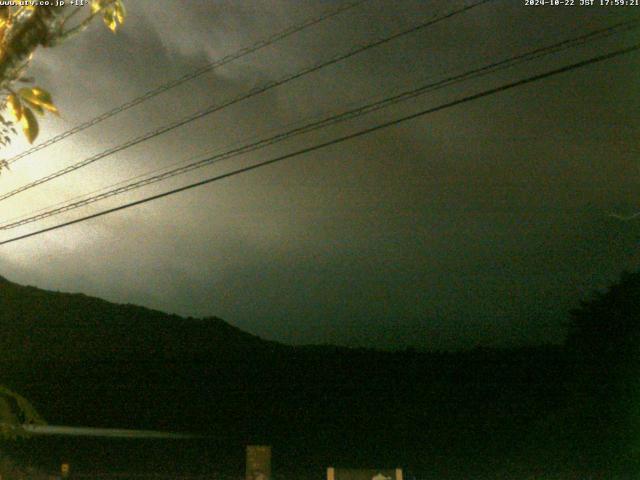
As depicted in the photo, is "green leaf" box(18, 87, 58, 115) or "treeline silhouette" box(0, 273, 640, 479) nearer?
"green leaf" box(18, 87, 58, 115)

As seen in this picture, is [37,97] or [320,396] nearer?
[37,97]

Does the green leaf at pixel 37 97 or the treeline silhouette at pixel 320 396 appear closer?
the green leaf at pixel 37 97

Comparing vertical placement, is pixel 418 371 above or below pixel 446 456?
above

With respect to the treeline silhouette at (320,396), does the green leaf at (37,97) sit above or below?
below

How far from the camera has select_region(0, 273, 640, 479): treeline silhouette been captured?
892 inches

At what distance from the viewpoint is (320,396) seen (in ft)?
123

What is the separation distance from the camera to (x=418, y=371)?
38.0m

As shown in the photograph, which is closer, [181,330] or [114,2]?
[114,2]

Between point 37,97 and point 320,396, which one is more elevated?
point 320,396

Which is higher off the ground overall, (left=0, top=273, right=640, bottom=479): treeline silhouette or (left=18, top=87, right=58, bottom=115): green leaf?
(left=0, top=273, right=640, bottom=479): treeline silhouette

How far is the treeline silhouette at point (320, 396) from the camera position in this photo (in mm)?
22656

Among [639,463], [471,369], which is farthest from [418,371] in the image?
[639,463]

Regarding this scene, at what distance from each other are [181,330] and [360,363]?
61.5 ft

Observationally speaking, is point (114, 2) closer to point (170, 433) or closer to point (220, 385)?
point (170, 433)
